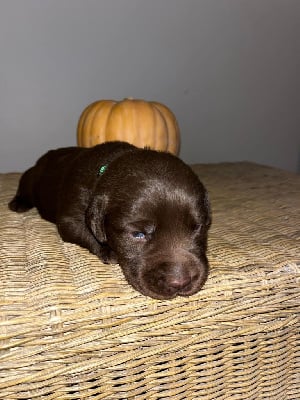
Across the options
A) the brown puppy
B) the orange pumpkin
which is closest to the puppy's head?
the brown puppy

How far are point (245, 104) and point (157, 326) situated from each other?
429 cm

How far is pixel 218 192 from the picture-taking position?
2.81 meters

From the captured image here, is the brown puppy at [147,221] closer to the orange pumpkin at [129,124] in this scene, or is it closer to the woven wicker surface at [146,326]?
the woven wicker surface at [146,326]

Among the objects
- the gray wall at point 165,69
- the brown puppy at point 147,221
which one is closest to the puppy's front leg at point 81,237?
the brown puppy at point 147,221

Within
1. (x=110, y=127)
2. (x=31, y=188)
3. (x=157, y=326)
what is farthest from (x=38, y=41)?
(x=157, y=326)

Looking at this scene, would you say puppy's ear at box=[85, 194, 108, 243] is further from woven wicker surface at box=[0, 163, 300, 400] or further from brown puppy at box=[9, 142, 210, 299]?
woven wicker surface at box=[0, 163, 300, 400]

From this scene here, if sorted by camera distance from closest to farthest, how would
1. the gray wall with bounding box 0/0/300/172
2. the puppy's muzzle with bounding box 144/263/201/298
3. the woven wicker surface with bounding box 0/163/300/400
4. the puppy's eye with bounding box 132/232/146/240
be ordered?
1. the woven wicker surface with bounding box 0/163/300/400
2. the puppy's muzzle with bounding box 144/263/201/298
3. the puppy's eye with bounding box 132/232/146/240
4. the gray wall with bounding box 0/0/300/172

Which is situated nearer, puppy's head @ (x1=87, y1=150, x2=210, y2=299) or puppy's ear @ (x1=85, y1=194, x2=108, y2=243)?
puppy's head @ (x1=87, y1=150, x2=210, y2=299)

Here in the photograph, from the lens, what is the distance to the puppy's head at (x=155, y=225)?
1422 mm

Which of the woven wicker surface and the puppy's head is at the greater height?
the puppy's head

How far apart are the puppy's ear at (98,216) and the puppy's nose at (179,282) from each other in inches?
A: 13.7

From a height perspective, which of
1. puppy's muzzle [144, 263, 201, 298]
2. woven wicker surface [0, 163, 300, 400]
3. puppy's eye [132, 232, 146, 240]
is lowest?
woven wicker surface [0, 163, 300, 400]

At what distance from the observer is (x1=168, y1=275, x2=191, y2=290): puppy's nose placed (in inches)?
54.6

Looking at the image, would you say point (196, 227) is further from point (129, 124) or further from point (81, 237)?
point (129, 124)
